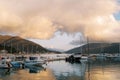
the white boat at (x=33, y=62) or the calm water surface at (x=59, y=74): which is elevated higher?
the white boat at (x=33, y=62)

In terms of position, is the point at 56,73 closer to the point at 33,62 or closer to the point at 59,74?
the point at 59,74

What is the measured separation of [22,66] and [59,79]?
1958 inches

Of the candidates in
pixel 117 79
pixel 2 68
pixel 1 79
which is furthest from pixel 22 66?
pixel 117 79

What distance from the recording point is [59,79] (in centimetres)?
7012

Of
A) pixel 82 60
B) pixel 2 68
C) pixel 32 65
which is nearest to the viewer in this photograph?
pixel 2 68

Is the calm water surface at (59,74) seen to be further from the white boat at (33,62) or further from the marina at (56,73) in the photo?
the white boat at (33,62)

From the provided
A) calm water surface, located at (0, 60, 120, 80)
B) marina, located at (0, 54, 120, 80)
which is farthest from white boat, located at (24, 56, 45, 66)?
calm water surface, located at (0, 60, 120, 80)

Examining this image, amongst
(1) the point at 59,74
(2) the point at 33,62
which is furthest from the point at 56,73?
(2) the point at 33,62

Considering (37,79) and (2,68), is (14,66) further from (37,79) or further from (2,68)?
(37,79)

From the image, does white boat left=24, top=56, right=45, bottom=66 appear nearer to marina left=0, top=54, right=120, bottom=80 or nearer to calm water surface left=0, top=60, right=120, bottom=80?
marina left=0, top=54, right=120, bottom=80


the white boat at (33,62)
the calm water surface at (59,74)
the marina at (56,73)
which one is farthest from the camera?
the white boat at (33,62)

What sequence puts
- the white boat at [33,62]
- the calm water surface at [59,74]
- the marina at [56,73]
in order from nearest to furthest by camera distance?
the calm water surface at [59,74] < the marina at [56,73] < the white boat at [33,62]

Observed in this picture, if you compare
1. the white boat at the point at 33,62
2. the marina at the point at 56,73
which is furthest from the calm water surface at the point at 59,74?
the white boat at the point at 33,62

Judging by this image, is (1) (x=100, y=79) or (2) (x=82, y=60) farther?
(2) (x=82, y=60)
